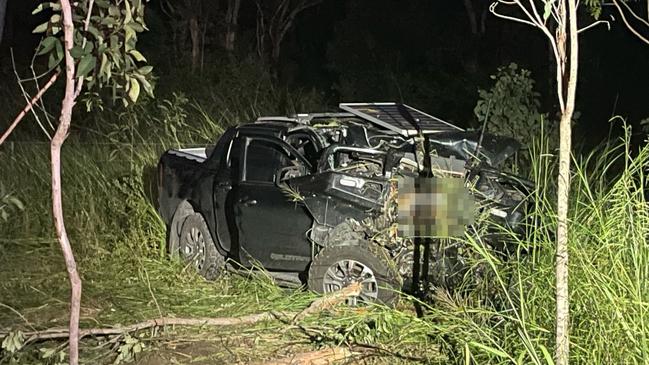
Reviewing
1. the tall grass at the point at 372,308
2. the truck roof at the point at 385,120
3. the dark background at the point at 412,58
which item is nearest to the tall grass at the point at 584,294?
the tall grass at the point at 372,308

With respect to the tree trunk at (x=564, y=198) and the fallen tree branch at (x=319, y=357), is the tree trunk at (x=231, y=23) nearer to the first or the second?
the fallen tree branch at (x=319, y=357)

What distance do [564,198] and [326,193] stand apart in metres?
3.10

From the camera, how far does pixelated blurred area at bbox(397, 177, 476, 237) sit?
6574 mm

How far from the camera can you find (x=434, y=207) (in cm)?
668

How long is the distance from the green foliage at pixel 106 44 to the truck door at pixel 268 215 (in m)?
3.28

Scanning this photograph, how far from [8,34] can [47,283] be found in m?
18.7

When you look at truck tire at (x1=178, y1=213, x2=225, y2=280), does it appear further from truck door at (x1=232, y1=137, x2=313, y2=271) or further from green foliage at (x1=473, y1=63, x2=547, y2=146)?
green foliage at (x1=473, y1=63, x2=547, y2=146)


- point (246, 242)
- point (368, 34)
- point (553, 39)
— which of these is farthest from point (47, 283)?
point (368, 34)

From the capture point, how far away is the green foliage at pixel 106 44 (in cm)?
436

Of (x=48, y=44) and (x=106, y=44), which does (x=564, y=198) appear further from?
(x=48, y=44)

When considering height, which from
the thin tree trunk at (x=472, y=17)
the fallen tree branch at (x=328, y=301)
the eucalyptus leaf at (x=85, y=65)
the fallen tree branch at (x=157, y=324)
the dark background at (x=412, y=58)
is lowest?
the fallen tree branch at (x=157, y=324)

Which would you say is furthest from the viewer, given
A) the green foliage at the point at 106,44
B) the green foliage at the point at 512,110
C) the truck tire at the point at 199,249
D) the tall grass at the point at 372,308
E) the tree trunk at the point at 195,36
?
the tree trunk at the point at 195,36

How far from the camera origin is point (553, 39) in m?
4.38

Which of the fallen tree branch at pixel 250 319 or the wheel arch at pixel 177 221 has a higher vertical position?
the wheel arch at pixel 177 221
